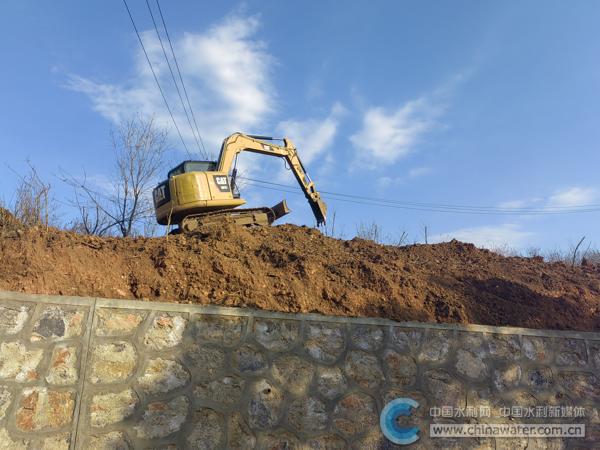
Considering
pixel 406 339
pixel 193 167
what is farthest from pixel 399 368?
pixel 193 167

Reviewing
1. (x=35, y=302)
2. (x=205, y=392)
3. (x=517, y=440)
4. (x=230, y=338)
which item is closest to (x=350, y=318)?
(x=230, y=338)

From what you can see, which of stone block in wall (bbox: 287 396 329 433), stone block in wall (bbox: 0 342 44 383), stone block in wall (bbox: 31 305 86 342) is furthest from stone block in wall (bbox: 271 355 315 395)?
stone block in wall (bbox: 0 342 44 383)

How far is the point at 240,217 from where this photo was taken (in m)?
10.7

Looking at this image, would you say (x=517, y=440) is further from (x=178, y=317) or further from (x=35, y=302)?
(x=35, y=302)

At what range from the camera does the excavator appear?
10078 mm

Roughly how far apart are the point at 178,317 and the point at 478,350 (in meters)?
3.76

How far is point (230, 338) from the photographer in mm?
5332

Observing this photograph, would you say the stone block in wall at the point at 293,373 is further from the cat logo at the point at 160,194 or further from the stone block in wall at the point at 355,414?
the cat logo at the point at 160,194

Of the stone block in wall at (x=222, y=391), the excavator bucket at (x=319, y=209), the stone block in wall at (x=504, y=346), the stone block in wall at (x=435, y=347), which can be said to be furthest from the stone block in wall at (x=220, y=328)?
the excavator bucket at (x=319, y=209)

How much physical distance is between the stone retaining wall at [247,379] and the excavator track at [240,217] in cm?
481

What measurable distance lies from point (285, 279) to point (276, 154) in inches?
268

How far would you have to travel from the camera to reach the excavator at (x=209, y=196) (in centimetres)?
1008

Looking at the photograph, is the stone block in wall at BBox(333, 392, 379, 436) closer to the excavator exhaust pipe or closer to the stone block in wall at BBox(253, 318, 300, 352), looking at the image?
the stone block in wall at BBox(253, 318, 300, 352)

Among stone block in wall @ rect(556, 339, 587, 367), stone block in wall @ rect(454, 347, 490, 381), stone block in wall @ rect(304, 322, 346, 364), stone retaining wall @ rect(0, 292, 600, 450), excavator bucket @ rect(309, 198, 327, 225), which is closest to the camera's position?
stone retaining wall @ rect(0, 292, 600, 450)
